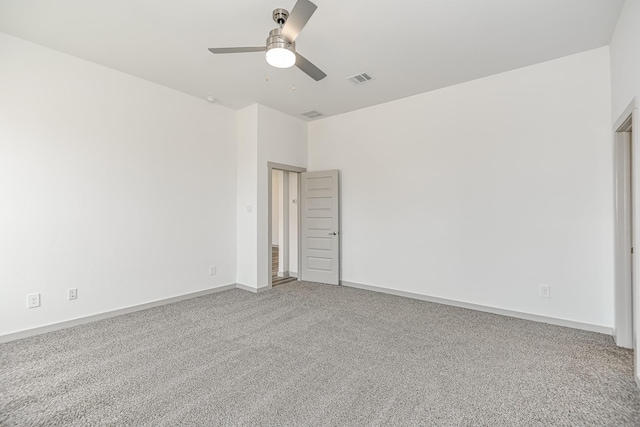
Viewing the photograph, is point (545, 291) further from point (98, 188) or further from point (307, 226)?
point (98, 188)

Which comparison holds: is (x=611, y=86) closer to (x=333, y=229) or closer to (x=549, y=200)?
(x=549, y=200)

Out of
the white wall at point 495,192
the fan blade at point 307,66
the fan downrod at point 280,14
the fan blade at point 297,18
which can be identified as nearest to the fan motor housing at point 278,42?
the fan blade at point 297,18

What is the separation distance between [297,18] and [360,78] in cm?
193

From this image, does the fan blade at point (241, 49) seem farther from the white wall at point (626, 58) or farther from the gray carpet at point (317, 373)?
the white wall at point (626, 58)

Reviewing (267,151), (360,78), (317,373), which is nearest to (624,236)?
(317,373)

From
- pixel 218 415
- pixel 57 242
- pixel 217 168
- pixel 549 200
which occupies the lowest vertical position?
pixel 218 415

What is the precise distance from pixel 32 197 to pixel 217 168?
223 centimetres

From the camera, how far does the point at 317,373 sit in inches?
90.7

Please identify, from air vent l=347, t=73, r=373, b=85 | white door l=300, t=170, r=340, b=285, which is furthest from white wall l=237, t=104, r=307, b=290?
air vent l=347, t=73, r=373, b=85

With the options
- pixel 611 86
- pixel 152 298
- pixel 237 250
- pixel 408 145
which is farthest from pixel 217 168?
pixel 611 86

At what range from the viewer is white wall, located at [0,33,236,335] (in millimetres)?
2928

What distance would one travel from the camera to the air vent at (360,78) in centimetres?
371

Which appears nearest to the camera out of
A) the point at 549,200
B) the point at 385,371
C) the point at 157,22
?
the point at 385,371

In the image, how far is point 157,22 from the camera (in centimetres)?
266
